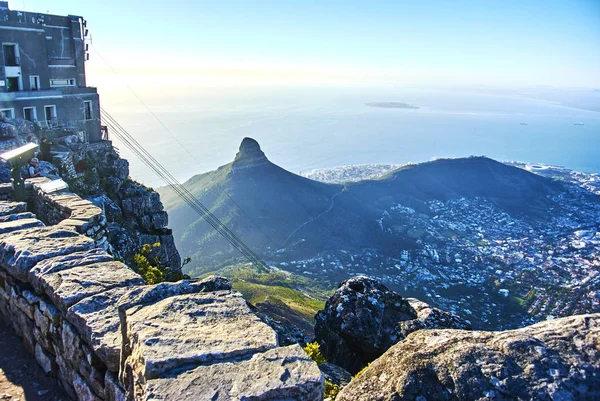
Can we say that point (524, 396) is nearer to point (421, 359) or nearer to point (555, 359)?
point (555, 359)

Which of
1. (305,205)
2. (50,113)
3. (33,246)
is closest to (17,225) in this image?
(33,246)

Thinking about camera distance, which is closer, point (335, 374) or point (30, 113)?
point (335, 374)

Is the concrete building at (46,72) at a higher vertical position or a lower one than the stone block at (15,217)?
higher

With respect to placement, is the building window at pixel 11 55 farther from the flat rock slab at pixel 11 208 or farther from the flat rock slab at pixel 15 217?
the flat rock slab at pixel 15 217

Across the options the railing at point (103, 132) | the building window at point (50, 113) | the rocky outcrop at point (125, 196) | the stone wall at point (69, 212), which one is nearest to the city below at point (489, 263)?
the rocky outcrop at point (125, 196)

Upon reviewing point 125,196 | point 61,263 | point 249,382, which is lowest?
point 125,196

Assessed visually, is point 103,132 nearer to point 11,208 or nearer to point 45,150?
point 45,150

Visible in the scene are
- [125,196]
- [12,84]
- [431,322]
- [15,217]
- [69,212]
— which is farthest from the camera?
[12,84]
